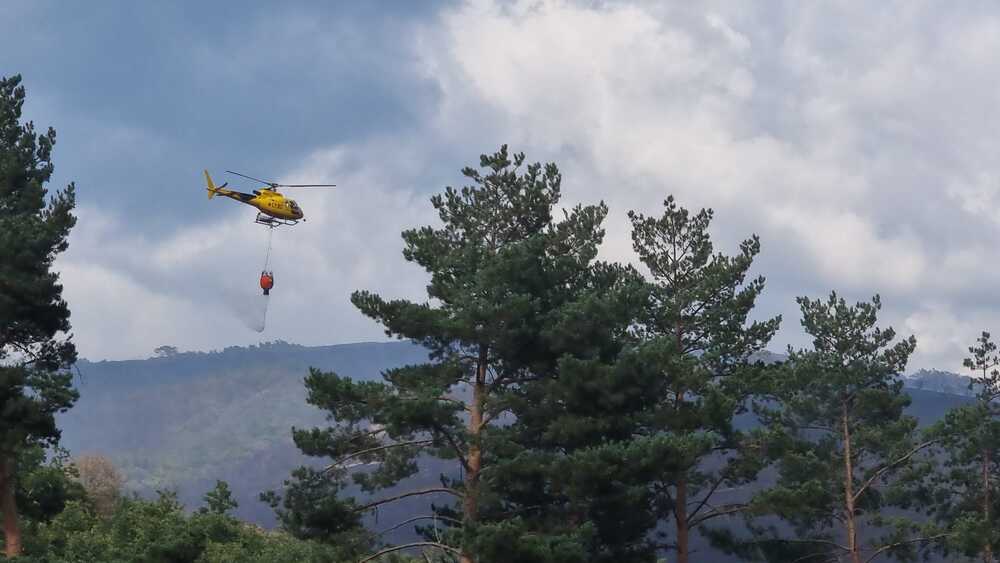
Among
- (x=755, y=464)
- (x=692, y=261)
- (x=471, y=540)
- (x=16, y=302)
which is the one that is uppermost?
(x=692, y=261)

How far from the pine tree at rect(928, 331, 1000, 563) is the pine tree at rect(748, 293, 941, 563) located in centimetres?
147

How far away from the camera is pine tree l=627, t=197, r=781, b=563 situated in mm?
38969

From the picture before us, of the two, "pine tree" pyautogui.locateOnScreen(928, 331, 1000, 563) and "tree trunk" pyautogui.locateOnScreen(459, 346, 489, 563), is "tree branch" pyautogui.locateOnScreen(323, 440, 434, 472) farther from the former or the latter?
"pine tree" pyautogui.locateOnScreen(928, 331, 1000, 563)

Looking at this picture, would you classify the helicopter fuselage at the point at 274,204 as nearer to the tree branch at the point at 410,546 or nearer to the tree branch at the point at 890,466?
the tree branch at the point at 410,546

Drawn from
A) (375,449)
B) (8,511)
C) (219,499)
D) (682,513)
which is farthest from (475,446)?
(219,499)

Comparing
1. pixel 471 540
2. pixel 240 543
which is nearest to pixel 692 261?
pixel 471 540

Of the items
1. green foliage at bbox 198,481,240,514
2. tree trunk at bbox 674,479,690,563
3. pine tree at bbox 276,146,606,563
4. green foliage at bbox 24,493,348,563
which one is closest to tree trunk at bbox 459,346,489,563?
pine tree at bbox 276,146,606,563

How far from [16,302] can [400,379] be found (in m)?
10.9

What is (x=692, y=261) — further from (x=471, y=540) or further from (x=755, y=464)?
(x=471, y=540)

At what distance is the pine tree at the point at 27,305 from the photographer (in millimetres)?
33156

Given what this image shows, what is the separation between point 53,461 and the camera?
64.4 metres

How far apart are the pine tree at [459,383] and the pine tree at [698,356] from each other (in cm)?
405

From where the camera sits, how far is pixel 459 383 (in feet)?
117

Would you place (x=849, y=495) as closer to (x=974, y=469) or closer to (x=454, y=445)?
(x=974, y=469)
